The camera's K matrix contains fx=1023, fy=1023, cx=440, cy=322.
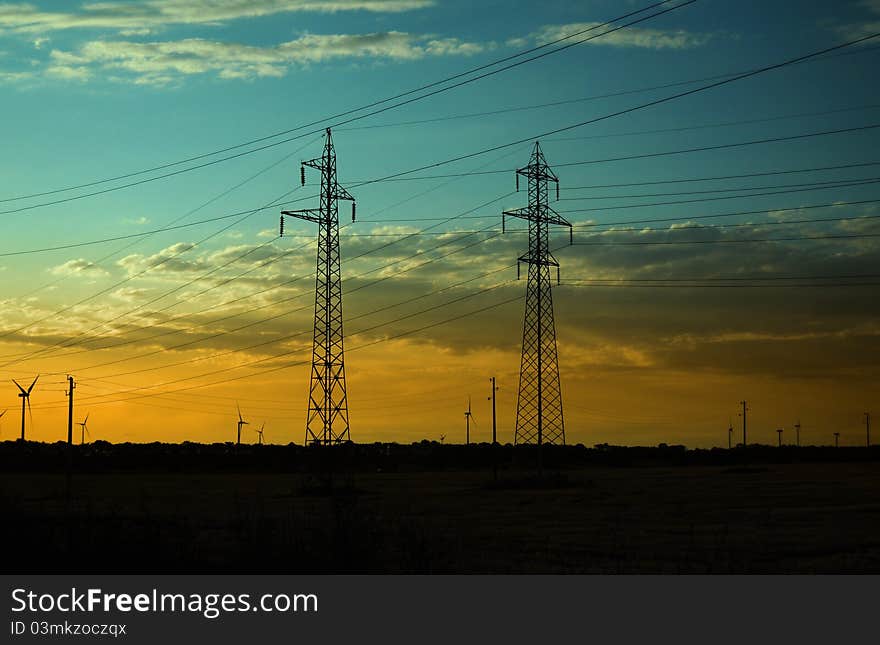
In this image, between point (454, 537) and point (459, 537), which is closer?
point (459, 537)

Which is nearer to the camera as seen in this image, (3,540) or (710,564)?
(3,540)

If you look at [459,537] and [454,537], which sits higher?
[459,537]

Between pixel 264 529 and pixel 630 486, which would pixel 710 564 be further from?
pixel 630 486

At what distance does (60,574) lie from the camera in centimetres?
2861

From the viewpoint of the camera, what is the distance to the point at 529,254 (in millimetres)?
83750

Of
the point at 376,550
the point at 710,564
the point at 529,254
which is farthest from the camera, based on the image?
the point at 529,254
